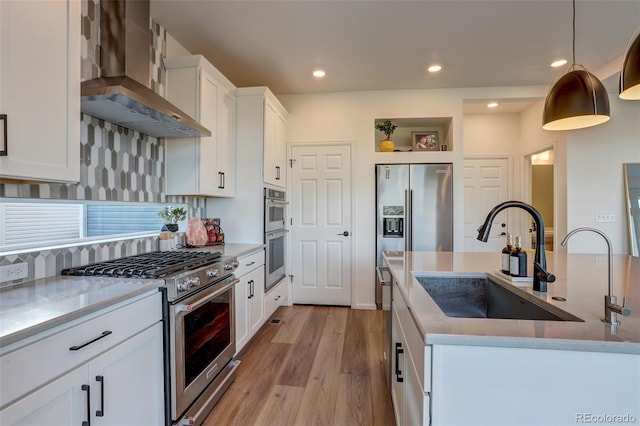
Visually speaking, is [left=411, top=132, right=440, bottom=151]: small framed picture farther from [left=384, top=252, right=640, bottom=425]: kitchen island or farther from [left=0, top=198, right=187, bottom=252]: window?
[left=384, top=252, right=640, bottom=425]: kitchen island

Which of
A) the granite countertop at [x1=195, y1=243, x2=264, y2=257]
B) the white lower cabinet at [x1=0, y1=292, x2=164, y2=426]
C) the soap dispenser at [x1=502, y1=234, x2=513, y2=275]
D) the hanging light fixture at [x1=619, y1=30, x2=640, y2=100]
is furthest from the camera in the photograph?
the granite countertop at [x1=195, y1=243, x2=264, y2=257]

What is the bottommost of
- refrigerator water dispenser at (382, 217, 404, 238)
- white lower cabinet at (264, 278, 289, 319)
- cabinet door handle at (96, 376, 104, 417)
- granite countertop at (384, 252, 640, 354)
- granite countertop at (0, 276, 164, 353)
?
white lower cabinet at (264, 278, 289, 319)

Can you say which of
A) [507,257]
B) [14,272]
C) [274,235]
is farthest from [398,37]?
[14,272]

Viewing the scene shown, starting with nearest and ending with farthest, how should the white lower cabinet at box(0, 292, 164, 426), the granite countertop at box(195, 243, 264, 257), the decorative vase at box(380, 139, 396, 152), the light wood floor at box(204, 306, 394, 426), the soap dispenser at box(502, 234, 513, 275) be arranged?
the white lower cabinet at box(0, 292, 164, 426) → the soap dispenser at box(502, 234, 513, 275) → the light wood floor at box(204, 306, 394, 426) → the granite countertop at box(195, 243, 264, 257) → the decorative vase at box(380, 139, 396, 152)

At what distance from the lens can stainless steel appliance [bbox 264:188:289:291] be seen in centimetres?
316

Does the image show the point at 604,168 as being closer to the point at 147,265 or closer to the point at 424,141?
the point at 424,141

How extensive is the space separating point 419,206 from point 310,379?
7.68 feet

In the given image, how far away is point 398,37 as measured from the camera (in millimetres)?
2684

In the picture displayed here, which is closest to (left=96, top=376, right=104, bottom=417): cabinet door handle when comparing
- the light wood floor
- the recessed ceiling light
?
the light wood floor

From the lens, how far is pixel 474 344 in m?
0.81

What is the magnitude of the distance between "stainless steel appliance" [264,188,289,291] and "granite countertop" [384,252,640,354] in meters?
1.65

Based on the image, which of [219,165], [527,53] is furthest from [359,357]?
[527,53]
